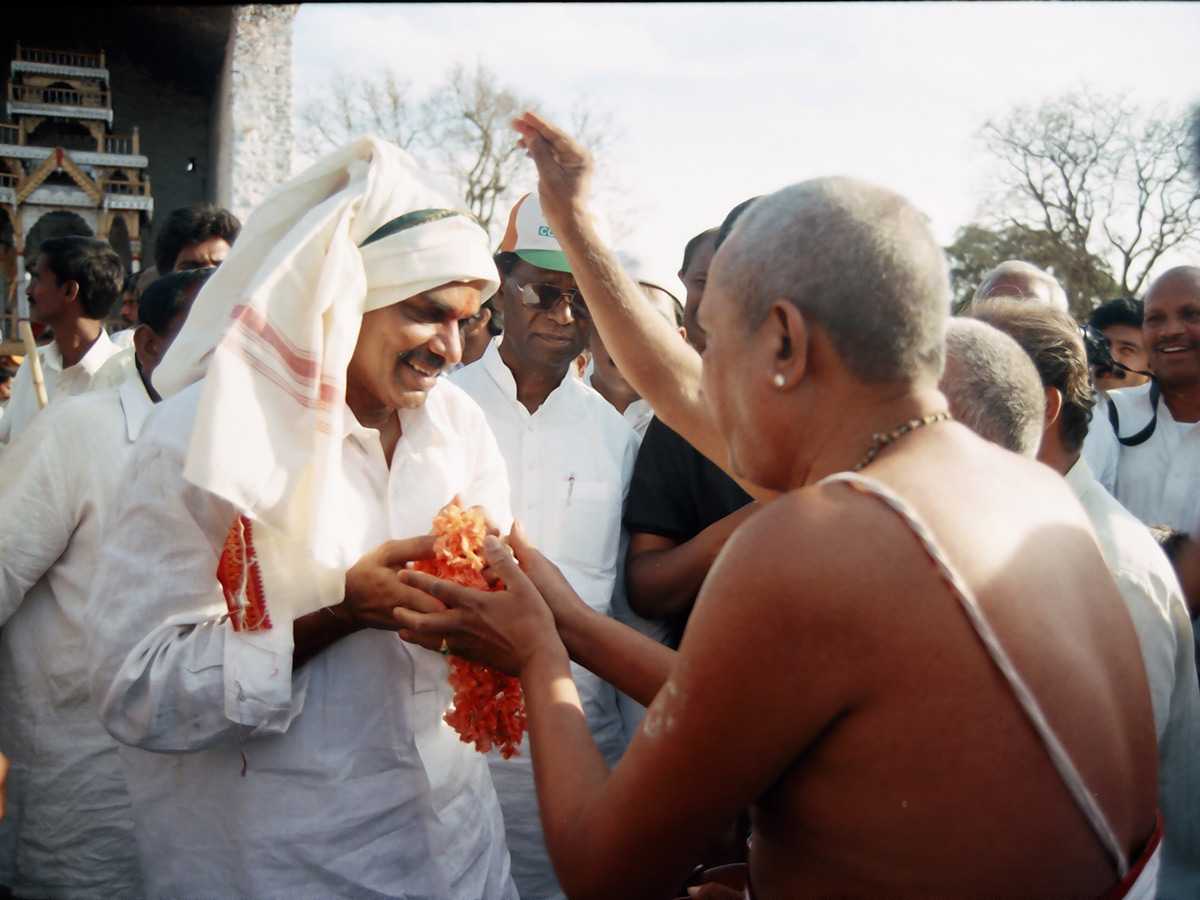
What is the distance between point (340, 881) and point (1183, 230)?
3202 centimetres

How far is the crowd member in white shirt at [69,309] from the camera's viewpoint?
4988mm

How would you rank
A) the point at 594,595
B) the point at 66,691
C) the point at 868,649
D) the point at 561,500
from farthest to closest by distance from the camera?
the point at 561,500
the point at 594,595
the point at 66,691
the point at 868,649

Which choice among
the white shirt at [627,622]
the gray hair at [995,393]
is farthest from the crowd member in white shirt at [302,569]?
the gray hair at [995,393]

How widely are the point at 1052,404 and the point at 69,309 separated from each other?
4.90m

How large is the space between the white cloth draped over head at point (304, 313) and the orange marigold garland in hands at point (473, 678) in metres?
0.26

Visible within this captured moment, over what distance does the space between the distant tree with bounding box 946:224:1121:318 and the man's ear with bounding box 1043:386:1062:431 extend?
24.3 meters

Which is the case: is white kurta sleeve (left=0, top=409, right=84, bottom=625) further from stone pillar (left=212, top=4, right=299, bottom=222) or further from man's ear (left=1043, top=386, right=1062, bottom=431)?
stone pillar (left=212, top=4, right=299, bottom=222)

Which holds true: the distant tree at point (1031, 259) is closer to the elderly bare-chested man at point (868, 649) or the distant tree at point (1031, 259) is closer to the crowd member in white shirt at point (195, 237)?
the crowd member in white shirt at point (195, 237)

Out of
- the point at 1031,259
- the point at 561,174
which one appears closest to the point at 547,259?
the point at 561,174

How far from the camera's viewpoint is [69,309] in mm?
5078

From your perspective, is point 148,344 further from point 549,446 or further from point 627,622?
point 627,622

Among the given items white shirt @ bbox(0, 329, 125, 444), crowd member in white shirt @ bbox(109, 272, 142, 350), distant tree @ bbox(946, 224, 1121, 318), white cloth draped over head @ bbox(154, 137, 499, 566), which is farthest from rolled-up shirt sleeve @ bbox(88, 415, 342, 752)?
distant tree @ bbox(946, 224, 1121, 318)

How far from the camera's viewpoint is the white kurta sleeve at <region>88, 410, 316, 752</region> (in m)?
→ 2.11

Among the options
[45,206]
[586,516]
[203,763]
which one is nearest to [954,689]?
[203,763]
